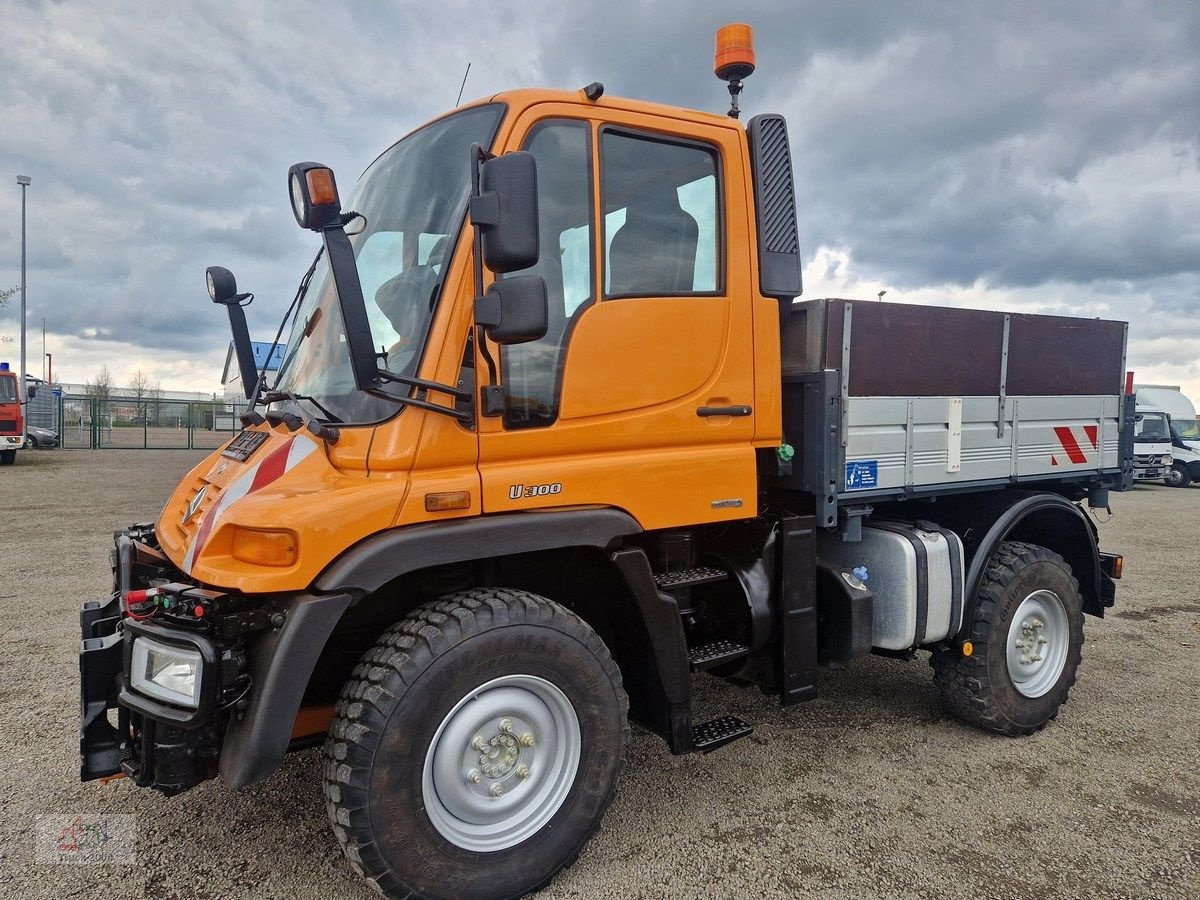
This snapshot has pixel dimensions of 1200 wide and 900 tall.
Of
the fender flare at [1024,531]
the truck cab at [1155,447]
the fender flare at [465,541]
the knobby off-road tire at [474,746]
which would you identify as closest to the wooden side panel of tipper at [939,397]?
the fender flare at [1024,531]

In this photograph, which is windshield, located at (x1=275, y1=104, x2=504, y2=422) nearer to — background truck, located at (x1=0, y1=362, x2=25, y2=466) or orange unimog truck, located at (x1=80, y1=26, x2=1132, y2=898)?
orange unimog truck, located at (x1=80, y1=26, x2=1132, y2=898)

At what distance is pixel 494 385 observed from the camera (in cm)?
264

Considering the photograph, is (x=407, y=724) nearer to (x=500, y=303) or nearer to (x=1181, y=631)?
(x=500, y=303)

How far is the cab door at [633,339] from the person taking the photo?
2771 mm

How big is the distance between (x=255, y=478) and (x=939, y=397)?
3.06m

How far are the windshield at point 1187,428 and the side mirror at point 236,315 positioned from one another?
2257 cm

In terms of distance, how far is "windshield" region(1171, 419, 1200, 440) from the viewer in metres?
19.9

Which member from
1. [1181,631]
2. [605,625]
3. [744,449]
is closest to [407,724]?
[605,625]

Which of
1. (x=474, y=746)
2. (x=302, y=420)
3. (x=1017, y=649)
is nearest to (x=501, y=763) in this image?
(x=474, y=746)

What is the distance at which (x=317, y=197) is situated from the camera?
2311 mm

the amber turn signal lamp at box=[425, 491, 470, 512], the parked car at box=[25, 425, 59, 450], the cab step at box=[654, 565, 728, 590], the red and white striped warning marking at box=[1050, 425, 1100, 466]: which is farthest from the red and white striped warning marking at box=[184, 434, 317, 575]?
the parked car at box=[25, 425, 59, 450]

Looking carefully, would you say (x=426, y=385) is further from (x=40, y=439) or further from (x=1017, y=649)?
(x=40, y=439)

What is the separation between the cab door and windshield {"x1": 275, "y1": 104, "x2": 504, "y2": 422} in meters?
0.27

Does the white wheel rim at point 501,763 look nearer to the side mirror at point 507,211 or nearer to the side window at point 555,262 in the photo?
the side window at point 555,262
